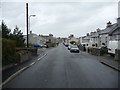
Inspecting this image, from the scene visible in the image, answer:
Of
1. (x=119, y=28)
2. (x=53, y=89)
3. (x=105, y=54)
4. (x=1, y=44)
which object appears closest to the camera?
(x=53, y=89)

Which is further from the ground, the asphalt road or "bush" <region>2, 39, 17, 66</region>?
"bush" <region>2, 39, 17, 66</region>

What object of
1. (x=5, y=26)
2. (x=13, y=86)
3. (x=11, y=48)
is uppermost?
(x=5, y=26)

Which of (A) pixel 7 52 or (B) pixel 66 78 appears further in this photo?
(A) pixel 7 52

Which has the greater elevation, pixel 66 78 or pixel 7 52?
pixel 7 52

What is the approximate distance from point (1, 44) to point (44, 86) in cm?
657

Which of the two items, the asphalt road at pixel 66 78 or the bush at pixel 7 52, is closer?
the asphalt road at pixel 66 78

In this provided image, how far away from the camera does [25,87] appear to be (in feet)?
26.0

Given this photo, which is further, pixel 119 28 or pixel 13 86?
pixel 119 28

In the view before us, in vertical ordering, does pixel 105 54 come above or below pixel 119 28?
below

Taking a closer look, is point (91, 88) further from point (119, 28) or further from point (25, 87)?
point (119, 28)

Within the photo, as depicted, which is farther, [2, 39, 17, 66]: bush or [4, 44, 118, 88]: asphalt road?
[2, 39, 17, 66]: bush

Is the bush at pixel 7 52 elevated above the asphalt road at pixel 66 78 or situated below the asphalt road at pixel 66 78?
above

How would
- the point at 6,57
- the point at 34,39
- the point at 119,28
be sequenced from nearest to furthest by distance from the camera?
the point at 6,57
the point at 119,28
the point at 34,39

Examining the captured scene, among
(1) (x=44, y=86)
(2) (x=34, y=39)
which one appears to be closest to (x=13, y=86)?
(1) (x=44, y=86)
